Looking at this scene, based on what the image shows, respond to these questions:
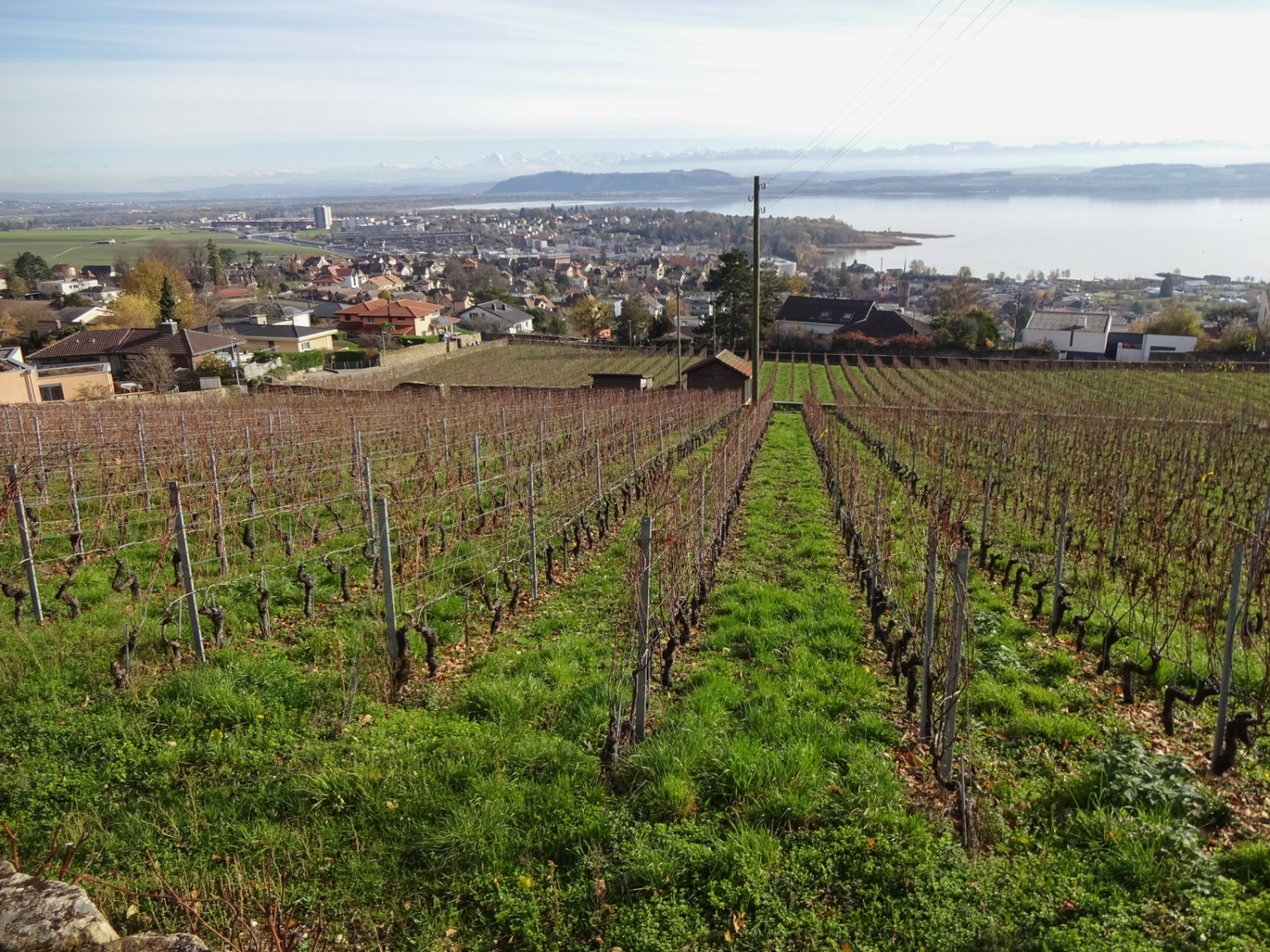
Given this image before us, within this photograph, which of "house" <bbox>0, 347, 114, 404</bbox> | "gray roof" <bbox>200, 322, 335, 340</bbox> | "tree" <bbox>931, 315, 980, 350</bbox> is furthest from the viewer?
"gray roof" <bbox>200, 322, 335, 340</bbox>

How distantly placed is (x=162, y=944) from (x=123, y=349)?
48626mm

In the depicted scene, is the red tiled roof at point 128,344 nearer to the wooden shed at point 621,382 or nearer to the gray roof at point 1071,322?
the wooden shed at point 621,382

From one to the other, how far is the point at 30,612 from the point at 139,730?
2973mm

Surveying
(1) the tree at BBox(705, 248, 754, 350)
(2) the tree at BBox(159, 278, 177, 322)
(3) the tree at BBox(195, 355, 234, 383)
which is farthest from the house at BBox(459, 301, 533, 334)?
(3) the tree at BBox(195, 355, 234, 383)

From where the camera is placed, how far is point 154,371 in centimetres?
3641

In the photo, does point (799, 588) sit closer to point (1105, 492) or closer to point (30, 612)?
point (1105, 492)

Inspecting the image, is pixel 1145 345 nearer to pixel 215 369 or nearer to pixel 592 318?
pixel 592 318

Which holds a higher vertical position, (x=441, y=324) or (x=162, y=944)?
(x=162, y=944)

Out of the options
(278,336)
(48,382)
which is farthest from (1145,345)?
(48,382)

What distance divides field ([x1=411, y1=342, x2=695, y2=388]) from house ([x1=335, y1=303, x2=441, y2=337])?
13957mm

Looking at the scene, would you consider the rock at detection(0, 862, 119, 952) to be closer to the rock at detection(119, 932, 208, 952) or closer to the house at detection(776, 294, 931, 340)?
the rock at detection(119, 932, 208, 952)

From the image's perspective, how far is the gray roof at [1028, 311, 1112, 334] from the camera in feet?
183

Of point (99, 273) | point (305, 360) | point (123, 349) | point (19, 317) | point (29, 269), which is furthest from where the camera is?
point (99, 273)

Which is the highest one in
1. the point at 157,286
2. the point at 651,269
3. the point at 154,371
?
the point at 651,269
